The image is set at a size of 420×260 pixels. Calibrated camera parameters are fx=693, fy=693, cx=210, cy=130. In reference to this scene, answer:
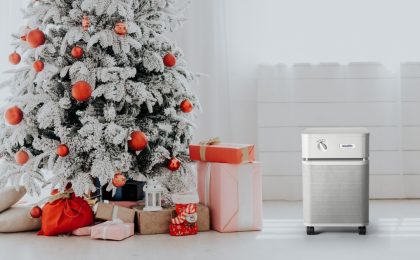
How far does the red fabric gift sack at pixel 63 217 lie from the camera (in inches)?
125

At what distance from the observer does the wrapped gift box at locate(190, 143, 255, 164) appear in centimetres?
322

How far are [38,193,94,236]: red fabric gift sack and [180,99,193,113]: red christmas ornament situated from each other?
683 millimetres

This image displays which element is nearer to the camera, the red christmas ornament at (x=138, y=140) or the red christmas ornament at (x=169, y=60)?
the red christmas ornament at (x=138, y=140)

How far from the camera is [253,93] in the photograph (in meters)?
4.52

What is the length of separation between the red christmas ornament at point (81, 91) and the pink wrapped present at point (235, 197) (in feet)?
2.22

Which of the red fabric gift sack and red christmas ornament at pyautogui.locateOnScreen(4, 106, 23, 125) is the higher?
red christmas ornament at pyautogui.locateOnScreen(4, 106, 23, 125)

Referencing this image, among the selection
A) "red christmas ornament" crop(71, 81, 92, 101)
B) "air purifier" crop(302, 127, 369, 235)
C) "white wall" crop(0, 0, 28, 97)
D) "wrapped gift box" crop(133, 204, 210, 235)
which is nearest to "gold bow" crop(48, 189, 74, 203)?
"wrapped gift box" crop(133, 204, 210, 235)

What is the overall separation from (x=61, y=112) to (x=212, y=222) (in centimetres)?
88

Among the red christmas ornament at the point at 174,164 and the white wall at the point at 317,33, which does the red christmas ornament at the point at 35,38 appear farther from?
the white wall at the point at 317,33

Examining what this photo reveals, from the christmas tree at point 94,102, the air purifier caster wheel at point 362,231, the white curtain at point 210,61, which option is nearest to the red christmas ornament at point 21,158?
the christmas tree at point 94,102

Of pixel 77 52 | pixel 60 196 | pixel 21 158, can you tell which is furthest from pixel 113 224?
pixel 77 52

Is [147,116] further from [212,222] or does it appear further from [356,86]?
[356,86]

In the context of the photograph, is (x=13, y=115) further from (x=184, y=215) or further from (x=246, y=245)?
(x=246, y=245)

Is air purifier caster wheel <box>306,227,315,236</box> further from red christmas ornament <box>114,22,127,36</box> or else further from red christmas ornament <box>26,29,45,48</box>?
red christmas ornament <box>26,29,45,48</box>
